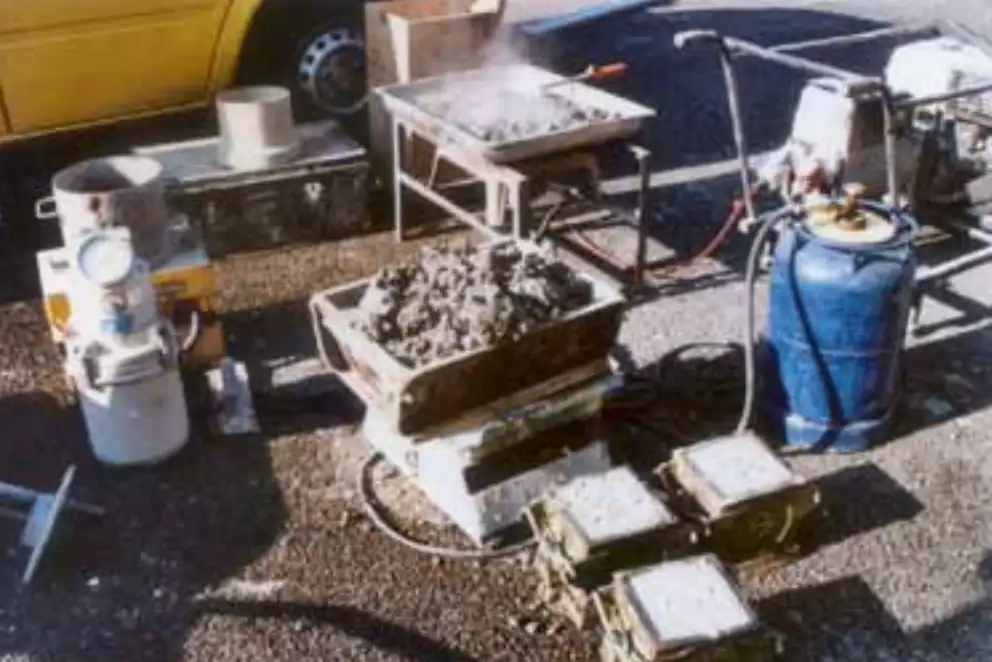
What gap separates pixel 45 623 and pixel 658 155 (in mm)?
5826

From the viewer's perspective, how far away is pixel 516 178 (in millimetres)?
5902

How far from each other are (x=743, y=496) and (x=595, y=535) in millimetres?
663

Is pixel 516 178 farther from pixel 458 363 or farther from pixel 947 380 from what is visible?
pixel 947 380

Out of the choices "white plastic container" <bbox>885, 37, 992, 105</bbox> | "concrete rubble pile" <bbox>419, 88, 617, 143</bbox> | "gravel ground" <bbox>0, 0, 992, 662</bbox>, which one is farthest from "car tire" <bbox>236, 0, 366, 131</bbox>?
"white plastic container" <bbox>885, 37, 992, 105</bbox>

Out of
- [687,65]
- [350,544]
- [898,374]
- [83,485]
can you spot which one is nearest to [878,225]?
[898,374]

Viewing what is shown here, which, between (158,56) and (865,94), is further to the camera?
(158,56)

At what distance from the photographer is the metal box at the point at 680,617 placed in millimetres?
3721

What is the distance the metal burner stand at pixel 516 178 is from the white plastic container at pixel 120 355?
6.37 ft

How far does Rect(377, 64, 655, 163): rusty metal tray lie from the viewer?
5.93 m

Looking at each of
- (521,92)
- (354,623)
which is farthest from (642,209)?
(354,623)

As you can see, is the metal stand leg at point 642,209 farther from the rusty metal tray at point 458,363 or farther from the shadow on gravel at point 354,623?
the shadow on gravel at point 354,623

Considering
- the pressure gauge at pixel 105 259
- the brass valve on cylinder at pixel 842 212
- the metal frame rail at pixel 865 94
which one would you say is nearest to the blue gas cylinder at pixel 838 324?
the brass valve on cylinder at pixel 842 212

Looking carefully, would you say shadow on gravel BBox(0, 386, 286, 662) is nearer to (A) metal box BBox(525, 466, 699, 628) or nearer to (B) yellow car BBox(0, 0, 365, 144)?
(A) metal box BBox(525, 466, 699, 628)

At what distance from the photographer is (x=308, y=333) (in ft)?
20.5
